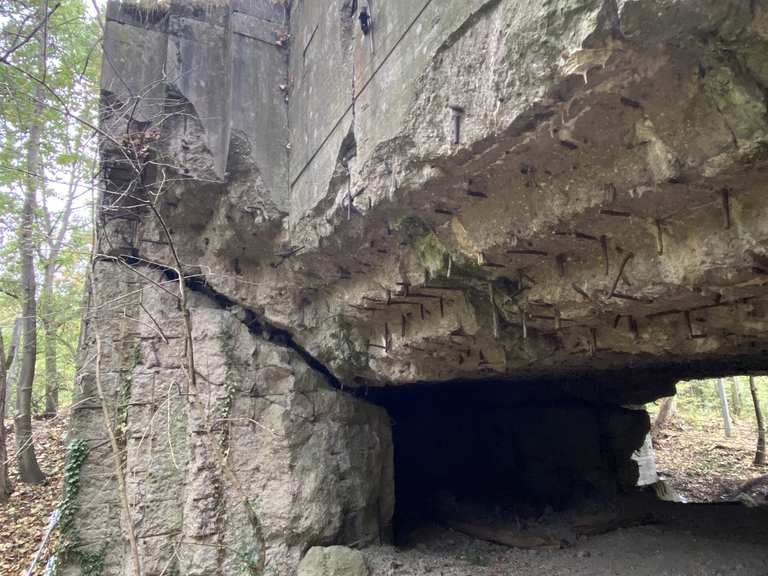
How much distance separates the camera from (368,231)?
12.0ft

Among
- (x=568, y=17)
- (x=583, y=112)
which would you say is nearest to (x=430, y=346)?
(x=583, y=112)

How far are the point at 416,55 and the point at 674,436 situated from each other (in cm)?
1661

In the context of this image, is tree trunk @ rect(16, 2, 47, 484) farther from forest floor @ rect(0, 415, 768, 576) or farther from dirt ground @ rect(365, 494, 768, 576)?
dirt ground @ rect(365, 494, 768, 576)

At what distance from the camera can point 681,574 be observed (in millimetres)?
4305

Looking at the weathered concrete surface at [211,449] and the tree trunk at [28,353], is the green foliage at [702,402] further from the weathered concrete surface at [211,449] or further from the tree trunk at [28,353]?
the tree trunk at [28,353]

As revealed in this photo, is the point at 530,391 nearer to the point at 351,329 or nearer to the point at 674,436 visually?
the point at 351,329

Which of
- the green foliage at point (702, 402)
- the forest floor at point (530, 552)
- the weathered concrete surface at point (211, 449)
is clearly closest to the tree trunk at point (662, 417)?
the green foliage at point (702, 402)

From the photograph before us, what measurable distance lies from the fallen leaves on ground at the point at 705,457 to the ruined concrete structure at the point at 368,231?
13.3ft

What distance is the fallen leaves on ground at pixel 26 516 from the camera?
603 cm

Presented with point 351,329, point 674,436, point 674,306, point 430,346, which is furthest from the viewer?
point 674,436

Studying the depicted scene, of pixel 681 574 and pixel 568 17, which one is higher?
pixel 568 17

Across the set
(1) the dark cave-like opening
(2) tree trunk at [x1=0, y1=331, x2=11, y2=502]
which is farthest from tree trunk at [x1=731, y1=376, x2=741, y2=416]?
(2) tree trunk at [x1=0, y1=331, x2=11, y2=502]

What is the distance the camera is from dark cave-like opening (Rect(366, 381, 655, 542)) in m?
7.69

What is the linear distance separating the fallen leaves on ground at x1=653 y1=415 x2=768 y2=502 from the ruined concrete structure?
160 inches
